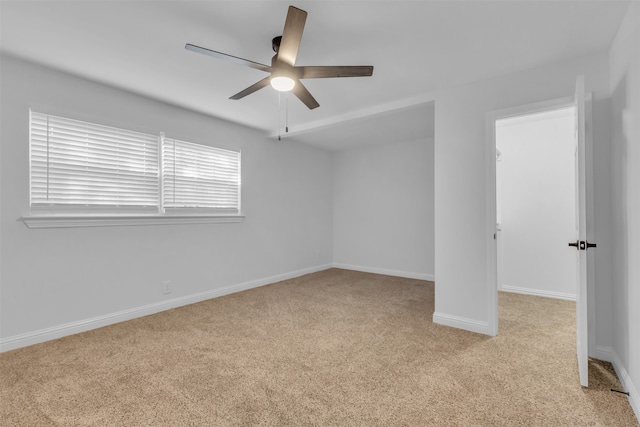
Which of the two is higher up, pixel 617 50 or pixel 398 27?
pixel 398 27

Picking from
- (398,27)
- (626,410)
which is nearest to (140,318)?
(398,27)

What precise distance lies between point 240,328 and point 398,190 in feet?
11.7

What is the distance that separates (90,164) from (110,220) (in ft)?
1.86

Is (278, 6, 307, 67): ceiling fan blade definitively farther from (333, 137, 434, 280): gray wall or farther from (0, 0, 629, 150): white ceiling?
(333, 137, 434, 280): gray wall

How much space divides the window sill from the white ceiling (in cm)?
131

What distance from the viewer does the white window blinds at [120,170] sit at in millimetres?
2621

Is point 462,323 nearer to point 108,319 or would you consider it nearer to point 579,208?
point 579,208

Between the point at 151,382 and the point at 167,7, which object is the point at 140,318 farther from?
the point at 167,7

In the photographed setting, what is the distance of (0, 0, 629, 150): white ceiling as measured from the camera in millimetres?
1836

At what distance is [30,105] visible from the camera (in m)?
2.52

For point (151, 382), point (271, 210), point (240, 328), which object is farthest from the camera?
point (271, 210)

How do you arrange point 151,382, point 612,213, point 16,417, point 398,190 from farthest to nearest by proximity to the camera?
point 398,190
point 612,213
point 151,382
point 16,417

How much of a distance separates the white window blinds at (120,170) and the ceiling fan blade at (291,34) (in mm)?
2198

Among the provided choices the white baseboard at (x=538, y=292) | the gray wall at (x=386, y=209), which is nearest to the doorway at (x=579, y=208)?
the white baseboard at (x=538, y=292)
